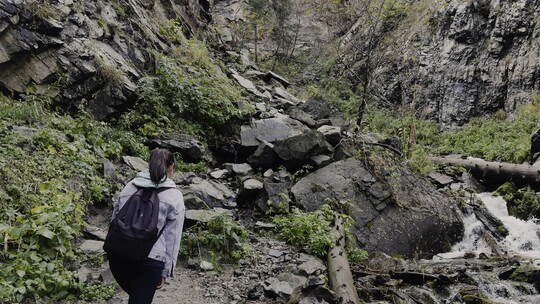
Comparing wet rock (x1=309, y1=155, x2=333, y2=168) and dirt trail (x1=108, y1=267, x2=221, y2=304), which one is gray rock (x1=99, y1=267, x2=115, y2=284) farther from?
wet rock (x1=309, y1=155, x2=333, y2=168)

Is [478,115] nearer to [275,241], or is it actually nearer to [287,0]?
[287,0]

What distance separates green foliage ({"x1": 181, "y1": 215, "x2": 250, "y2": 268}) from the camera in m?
5.91

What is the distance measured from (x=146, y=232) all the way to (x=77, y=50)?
7553mm

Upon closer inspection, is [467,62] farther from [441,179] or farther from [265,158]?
[265,158]

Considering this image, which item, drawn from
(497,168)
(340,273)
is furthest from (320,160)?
(497,168)

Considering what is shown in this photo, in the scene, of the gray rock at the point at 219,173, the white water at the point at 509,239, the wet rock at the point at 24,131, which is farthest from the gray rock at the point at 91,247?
the white water at the point at 509,239

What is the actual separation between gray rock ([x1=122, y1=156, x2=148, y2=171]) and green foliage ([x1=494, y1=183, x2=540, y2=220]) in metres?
10.7

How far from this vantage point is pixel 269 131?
10789 millimetres

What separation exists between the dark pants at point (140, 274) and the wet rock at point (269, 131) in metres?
7.38

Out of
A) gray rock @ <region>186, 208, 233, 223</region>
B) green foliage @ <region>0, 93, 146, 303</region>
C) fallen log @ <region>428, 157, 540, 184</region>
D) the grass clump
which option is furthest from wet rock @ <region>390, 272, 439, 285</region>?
fallen log @ <region>428, 157, 540, 184</region>

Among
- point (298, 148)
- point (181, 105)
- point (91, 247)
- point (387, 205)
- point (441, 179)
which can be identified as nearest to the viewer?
point (91, 247)

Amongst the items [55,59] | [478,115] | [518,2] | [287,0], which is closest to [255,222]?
[55,59]

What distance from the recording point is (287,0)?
26.4 m

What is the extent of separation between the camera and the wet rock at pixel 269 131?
10.4m
